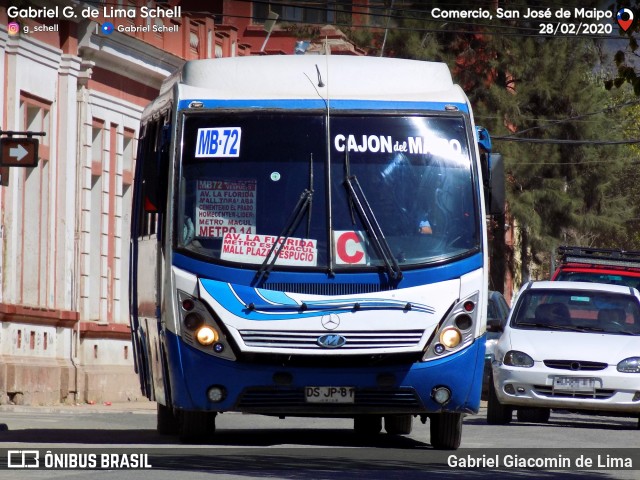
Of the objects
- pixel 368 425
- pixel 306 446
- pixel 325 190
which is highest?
pixel 325 190

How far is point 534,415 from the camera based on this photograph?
23047 millimetres

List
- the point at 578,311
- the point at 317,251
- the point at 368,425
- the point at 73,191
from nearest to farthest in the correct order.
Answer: the point at 317,251
the point at 368,425
the point at 578,311
the point at 73,191

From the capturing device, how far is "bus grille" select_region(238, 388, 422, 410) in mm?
14000

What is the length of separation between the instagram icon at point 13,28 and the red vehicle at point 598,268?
9494 millimetres

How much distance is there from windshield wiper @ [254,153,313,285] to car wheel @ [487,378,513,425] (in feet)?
24.9

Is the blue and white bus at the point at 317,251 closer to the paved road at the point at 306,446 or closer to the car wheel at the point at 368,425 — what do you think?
the paved road at the point at 306,446

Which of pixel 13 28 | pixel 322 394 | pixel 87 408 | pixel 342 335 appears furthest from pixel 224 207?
pixel 87 408

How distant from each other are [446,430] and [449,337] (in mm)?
1518

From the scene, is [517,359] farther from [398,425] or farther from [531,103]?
[531,103]

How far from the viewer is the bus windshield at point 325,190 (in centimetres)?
1405

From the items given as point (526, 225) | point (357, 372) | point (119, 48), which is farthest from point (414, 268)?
point (526, 225)

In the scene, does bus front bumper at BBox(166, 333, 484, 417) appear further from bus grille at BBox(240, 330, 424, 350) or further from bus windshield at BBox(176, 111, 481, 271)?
bus windshield at BBox(176, 111, 481, 271)

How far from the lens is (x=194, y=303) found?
1395 centimetres

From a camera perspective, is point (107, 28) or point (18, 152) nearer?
point (18, 152)
